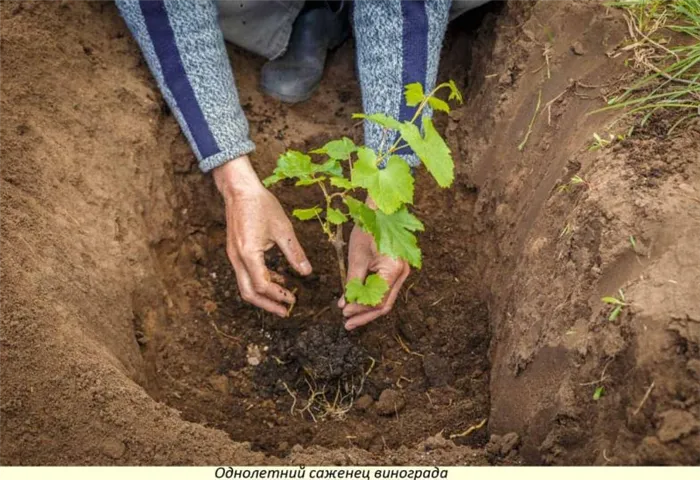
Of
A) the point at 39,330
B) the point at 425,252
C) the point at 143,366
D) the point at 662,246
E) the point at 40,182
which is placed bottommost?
the point at 425,252

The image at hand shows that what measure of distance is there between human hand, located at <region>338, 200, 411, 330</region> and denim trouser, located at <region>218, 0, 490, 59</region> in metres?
0.80

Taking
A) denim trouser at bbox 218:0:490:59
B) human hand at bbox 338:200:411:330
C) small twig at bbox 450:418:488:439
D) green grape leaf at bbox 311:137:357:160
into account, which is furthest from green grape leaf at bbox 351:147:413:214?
denim trouser at bbox 218:0:490:59

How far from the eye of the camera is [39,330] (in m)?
1.74

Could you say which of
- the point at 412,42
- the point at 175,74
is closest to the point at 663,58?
the point at 412,42

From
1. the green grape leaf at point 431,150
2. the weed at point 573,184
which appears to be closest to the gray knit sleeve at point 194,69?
the green grape leaf at point 431,150

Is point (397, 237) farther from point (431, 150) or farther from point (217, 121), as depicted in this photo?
point (217, 121)

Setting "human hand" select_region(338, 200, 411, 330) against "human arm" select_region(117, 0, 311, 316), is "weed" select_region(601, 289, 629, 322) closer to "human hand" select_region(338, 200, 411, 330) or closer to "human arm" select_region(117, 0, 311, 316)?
"human hand" select_region(338, 200, 411, 330)

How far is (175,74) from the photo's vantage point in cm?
217

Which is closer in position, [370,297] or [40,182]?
[370,297]

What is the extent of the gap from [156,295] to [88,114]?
0.60 metres

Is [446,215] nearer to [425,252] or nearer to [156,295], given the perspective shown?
[425,252]

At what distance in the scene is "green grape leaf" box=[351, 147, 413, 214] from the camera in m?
1.58

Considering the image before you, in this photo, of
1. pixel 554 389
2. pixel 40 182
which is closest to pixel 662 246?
pixel 554 389

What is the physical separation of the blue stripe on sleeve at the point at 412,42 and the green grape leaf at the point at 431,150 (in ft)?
1.70
